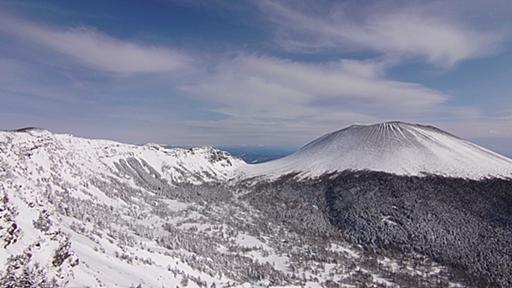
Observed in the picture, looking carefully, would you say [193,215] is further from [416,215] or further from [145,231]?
[416,215]

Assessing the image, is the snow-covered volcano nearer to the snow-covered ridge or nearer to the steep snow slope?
the snow-covered ridge

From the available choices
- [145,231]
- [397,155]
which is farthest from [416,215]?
[145,231]

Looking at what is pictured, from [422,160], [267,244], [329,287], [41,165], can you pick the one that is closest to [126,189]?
[41,165]

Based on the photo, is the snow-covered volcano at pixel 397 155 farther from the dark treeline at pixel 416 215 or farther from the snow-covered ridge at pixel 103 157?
the snow-covered ridge at pixel 103 157

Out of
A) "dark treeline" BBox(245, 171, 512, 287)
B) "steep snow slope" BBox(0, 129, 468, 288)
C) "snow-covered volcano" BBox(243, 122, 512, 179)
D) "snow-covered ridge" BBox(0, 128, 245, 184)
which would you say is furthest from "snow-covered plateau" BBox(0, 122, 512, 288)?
"dark treeline" BBox(245, 171, 512, 287)

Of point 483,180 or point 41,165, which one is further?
point 483,180

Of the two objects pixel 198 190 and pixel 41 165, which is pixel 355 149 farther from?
pixel 41 165

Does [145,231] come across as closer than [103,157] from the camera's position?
Yes
